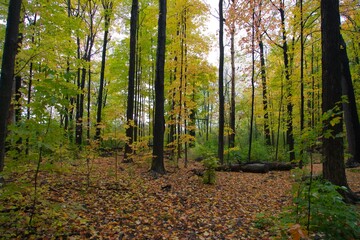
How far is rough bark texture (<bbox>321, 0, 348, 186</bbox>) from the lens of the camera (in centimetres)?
458

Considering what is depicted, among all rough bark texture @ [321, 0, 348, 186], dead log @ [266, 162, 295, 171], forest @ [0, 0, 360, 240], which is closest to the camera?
forest @ [0, 0, 360, 240]

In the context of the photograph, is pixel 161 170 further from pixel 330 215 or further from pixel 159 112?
pixel 330 215

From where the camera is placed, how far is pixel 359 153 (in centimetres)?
982

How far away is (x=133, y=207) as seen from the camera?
4664mm

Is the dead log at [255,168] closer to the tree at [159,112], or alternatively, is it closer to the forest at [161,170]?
the forest at [161,170]

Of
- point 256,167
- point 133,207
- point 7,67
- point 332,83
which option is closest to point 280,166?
point 256,167

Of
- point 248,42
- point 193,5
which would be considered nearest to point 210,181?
point 193,5

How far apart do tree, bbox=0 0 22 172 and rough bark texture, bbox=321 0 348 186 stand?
600 centimetres

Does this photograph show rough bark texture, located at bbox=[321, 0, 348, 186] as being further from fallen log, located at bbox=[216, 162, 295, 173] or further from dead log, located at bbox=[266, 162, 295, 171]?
dead log, located at bbox=[266, 162, 295, 171]

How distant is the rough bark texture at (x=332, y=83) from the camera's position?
458cm

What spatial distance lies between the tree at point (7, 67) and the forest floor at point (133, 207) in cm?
85

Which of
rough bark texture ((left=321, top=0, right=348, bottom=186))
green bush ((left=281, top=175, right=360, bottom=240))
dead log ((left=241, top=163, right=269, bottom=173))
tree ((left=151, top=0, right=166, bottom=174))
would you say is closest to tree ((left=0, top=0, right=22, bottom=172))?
green bush ((left=281, top=175, right=360, bottom=240))

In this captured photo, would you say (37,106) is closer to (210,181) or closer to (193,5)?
(210,181)

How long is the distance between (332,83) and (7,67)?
6.28 metres
